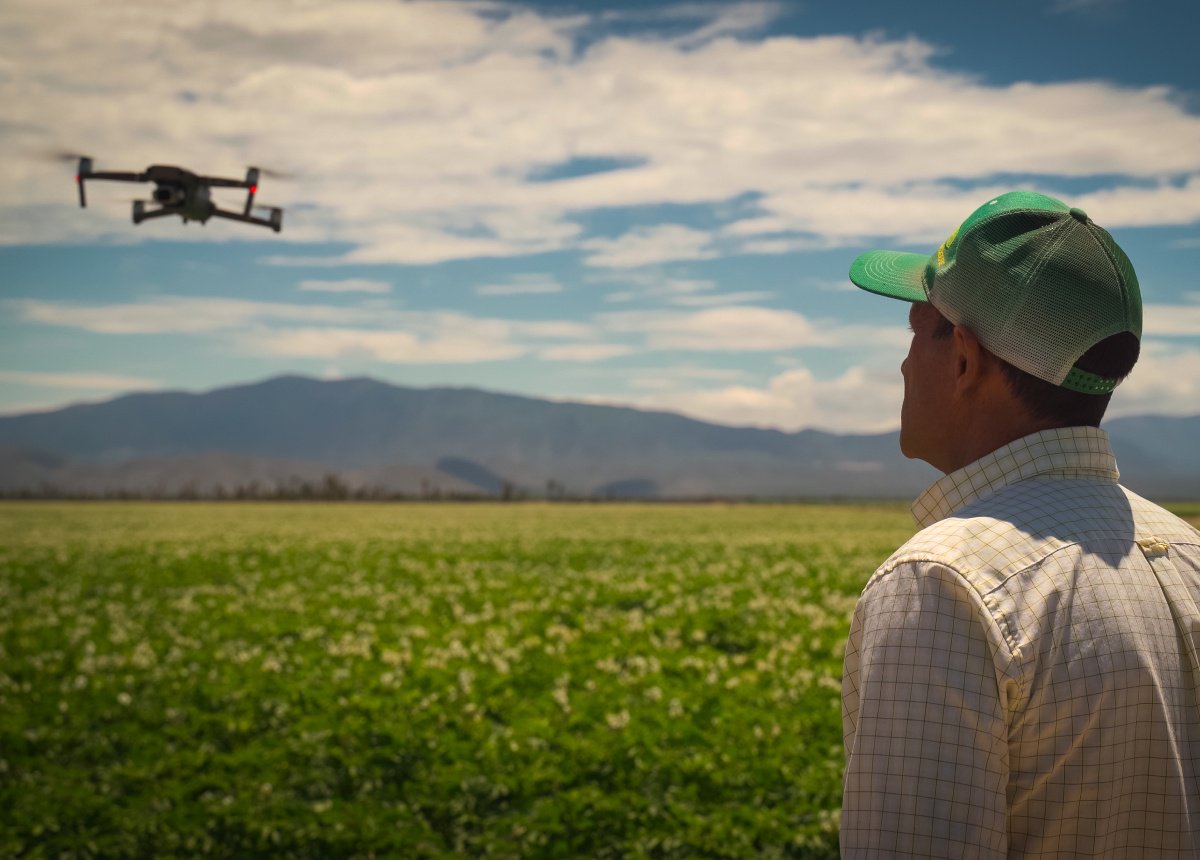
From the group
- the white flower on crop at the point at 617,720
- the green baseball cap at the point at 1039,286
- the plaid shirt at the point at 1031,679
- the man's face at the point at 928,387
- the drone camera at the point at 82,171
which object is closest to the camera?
the plaid shirt at the point at 1031,679

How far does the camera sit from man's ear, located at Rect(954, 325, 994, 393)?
2385 millimetres

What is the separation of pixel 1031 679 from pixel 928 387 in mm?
736

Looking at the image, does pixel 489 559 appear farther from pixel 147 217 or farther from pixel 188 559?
pixel 147 217

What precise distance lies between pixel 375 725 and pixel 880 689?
10.6 meters

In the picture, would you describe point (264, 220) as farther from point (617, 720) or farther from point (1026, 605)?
point (617, 720)

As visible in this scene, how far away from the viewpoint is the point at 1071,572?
7.20ft

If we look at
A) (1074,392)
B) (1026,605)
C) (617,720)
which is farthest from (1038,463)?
(617,720)

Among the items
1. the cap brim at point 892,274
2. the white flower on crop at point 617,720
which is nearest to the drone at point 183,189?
the cap brim at point 892,274

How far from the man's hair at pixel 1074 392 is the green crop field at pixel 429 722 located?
7470mm

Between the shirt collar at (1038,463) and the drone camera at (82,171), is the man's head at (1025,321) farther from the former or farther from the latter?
the drone camera at (82,171)

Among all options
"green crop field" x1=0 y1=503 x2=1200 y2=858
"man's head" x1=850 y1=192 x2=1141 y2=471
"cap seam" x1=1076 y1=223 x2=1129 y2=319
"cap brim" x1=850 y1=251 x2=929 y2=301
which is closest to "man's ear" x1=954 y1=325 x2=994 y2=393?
"man's head" x1=850 y1=192 x2=1141 y2=471

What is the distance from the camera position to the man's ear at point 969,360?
238cm

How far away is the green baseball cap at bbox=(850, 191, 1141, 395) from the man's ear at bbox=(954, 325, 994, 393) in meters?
0.02

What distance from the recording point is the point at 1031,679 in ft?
6.89
